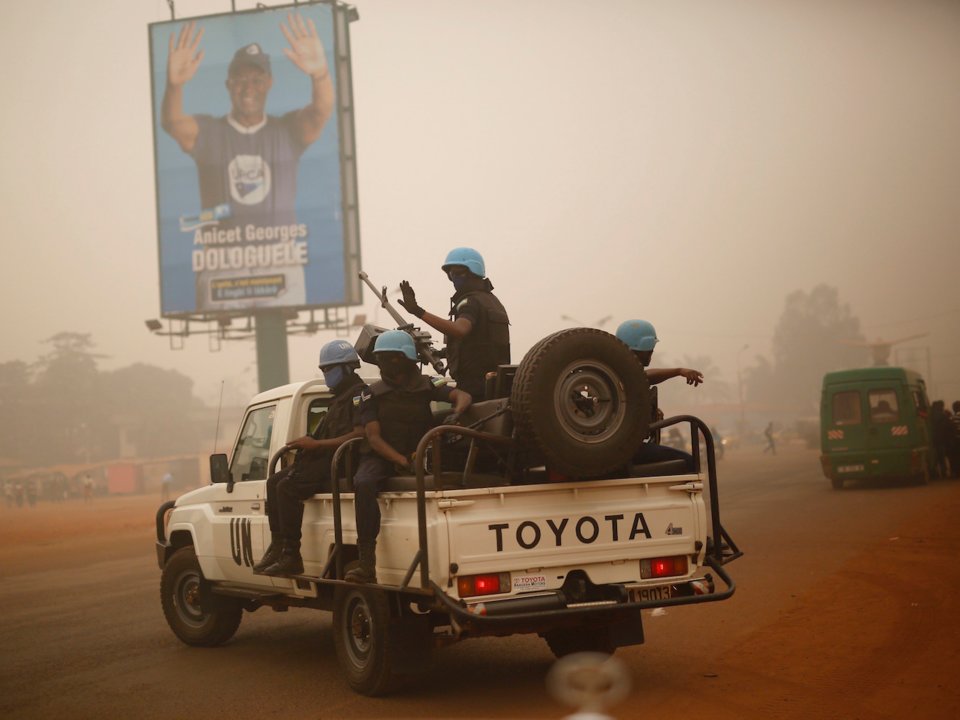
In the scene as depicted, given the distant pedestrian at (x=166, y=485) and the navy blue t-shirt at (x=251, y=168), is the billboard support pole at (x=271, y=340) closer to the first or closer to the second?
the navy blue t-shirt at (x=251, y=168)

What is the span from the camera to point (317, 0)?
173 feet

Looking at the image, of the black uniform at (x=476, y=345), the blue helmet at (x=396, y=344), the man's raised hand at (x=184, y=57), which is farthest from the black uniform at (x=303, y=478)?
the man's raised hand at (x=184, y=57)

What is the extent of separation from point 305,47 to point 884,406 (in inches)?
1376

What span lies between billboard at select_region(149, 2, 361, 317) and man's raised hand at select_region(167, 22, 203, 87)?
1.8 inches

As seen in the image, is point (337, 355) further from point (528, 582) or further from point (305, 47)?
point (305, 47)

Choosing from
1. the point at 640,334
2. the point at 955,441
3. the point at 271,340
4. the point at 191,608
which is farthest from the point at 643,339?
the point at 271,340

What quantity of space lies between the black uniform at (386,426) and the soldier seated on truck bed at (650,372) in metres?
1.36

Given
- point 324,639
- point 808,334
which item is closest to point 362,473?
point 324,639

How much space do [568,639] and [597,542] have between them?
4.62 ft

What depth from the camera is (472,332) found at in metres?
7.93

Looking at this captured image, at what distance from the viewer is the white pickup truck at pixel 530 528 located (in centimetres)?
677

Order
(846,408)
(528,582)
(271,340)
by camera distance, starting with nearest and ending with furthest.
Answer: (528,582) < (846,408) < (271,340)

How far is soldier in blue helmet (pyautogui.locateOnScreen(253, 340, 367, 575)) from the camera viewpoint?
26.5 feet

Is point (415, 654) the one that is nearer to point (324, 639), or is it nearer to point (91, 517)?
point (324, 639)
